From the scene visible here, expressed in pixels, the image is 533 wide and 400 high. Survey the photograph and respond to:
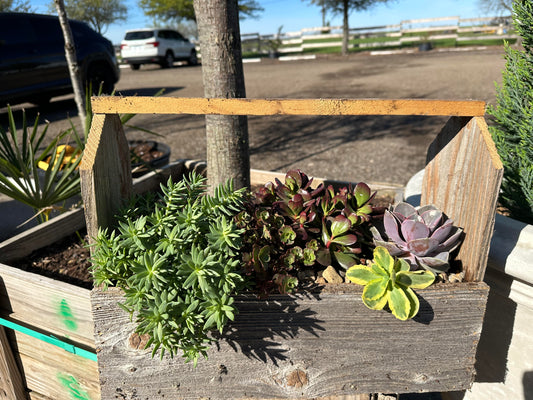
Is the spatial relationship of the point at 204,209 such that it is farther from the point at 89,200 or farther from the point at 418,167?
the point at 418,167

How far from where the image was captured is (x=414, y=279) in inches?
42.6

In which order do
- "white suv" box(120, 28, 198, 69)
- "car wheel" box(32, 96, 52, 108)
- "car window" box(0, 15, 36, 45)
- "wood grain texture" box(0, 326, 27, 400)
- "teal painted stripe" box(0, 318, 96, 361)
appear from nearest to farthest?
"teal painted stripe" box(0, 318, 96, 361) < "wood grain texture" box(0, 326, 27, 400) < "car window" box(0, 15, 36, 45) < "car wheel" box(32, 96, 52, 108) < "white suv" box(120, 28, 198, 69)

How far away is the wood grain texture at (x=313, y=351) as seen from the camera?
1103 mm

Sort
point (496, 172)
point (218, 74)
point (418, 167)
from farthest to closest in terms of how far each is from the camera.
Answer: point (418, 167), point (218, 74), point (496, 172)

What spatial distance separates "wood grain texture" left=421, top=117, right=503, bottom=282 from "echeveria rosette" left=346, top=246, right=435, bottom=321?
0.16 m

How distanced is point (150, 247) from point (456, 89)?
8365mm

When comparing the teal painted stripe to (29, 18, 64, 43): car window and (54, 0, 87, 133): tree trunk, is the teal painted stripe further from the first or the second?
(29, 18, 64, 43): car window

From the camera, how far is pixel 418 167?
4172 mm

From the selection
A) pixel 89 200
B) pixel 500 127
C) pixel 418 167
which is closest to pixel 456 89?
pixel 418 167

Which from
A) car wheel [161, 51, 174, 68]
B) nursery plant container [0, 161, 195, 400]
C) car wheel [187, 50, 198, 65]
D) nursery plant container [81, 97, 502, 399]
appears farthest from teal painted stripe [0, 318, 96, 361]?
car wheel [187, 50, 198, 65]

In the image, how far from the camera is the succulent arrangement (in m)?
0.96

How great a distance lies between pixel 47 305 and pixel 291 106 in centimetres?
115

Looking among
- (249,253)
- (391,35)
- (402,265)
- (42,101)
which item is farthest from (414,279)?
Result: (391,35)

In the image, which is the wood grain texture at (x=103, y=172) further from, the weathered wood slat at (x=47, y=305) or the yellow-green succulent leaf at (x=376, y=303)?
the yellow-green succulent leaf at (x=376, y=303)
